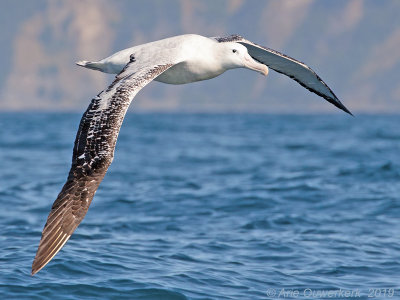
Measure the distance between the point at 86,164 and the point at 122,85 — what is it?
1328mm

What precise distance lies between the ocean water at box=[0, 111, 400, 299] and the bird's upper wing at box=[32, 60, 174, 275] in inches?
57.1

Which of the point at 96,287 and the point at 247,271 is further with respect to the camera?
the point at 247,271

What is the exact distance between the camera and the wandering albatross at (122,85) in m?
8.00

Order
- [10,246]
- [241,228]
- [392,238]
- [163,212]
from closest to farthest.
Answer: [10,246], [392,238], [241,228], [163,212]

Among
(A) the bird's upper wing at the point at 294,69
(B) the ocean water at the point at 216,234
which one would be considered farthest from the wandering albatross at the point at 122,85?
(B) the ocean water at the point at 216,234

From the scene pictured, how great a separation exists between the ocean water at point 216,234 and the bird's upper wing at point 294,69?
2.42 m

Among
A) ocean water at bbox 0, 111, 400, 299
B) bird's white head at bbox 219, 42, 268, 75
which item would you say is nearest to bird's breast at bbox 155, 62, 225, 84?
bird's white head at bbox 219, 42, 268, 75

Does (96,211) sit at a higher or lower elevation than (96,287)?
higher

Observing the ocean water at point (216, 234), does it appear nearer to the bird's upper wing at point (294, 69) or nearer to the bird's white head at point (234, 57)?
the bird's upper wing at point (294, 69)

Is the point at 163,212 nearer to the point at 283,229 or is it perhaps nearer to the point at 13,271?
the point at 283,229

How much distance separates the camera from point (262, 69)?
10.3m

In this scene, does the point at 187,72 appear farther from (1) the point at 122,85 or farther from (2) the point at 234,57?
(1) the point at 122,85

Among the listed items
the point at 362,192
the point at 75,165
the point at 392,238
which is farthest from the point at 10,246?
the point at 362,192

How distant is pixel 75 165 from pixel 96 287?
6.02 feet
